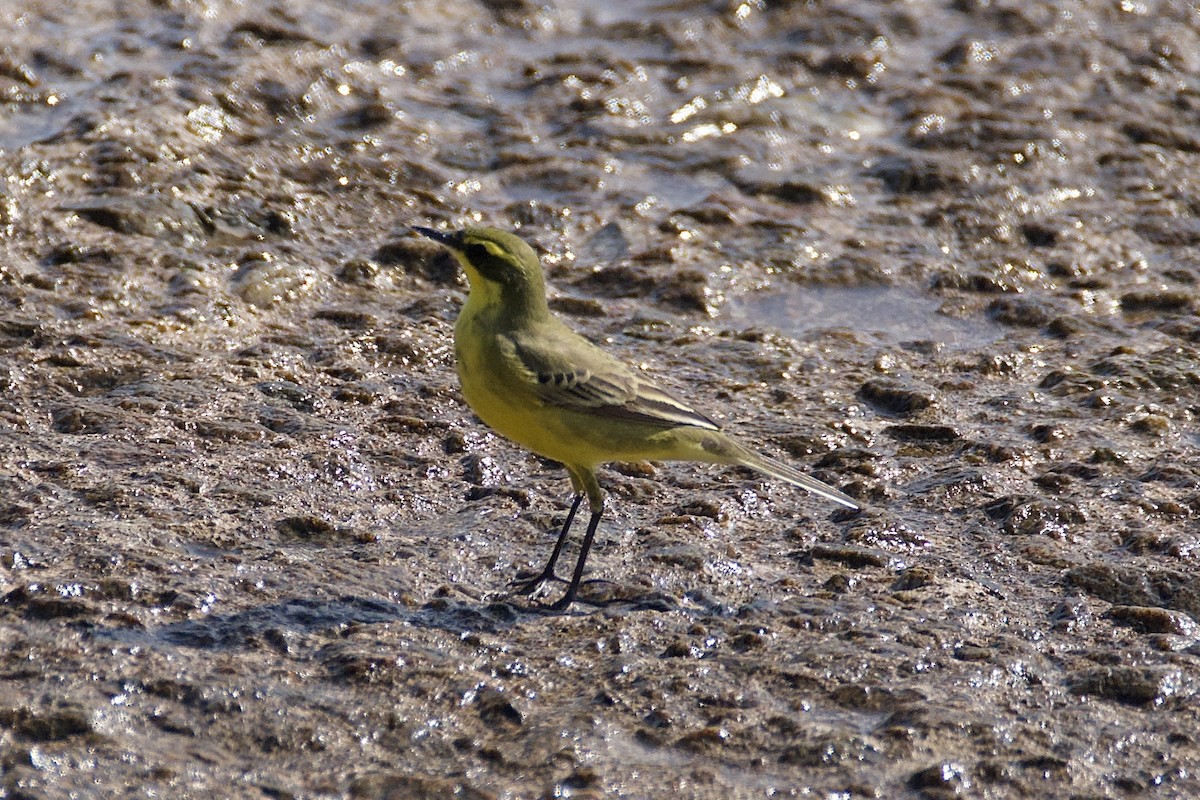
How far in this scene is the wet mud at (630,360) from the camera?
4547 mm

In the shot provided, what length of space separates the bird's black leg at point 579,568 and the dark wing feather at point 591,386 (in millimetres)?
415

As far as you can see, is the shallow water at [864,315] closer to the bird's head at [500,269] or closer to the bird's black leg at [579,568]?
the bird's head at [500,269]

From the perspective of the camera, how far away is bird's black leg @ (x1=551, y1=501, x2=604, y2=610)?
212 inches

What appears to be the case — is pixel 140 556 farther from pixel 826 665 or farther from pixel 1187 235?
pixel 1187 235

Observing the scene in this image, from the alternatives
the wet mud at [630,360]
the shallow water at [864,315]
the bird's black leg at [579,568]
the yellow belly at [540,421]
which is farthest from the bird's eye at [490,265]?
the shallow water at [864,315]

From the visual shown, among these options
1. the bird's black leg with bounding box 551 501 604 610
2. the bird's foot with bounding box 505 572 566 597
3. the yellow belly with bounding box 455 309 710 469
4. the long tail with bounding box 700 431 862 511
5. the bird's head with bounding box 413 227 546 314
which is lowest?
the bird's foot with bounding box 505 572 566 597

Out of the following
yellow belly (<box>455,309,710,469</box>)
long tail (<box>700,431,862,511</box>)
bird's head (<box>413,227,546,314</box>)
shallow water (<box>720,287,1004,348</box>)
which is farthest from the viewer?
shallow water (<box>720,287,1004,348</box>)

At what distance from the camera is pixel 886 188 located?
359 inches

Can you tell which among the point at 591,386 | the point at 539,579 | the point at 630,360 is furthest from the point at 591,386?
the point at 630,360

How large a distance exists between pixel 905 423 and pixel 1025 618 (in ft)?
5.56

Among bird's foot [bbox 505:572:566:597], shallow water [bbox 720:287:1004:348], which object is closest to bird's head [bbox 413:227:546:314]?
bird's foot [bbox 505:572:566:597]

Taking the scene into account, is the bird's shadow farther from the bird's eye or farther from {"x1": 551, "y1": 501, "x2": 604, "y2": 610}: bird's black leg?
the bird's eye

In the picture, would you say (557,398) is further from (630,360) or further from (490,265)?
(630,360)

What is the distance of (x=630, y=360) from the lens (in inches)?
290
